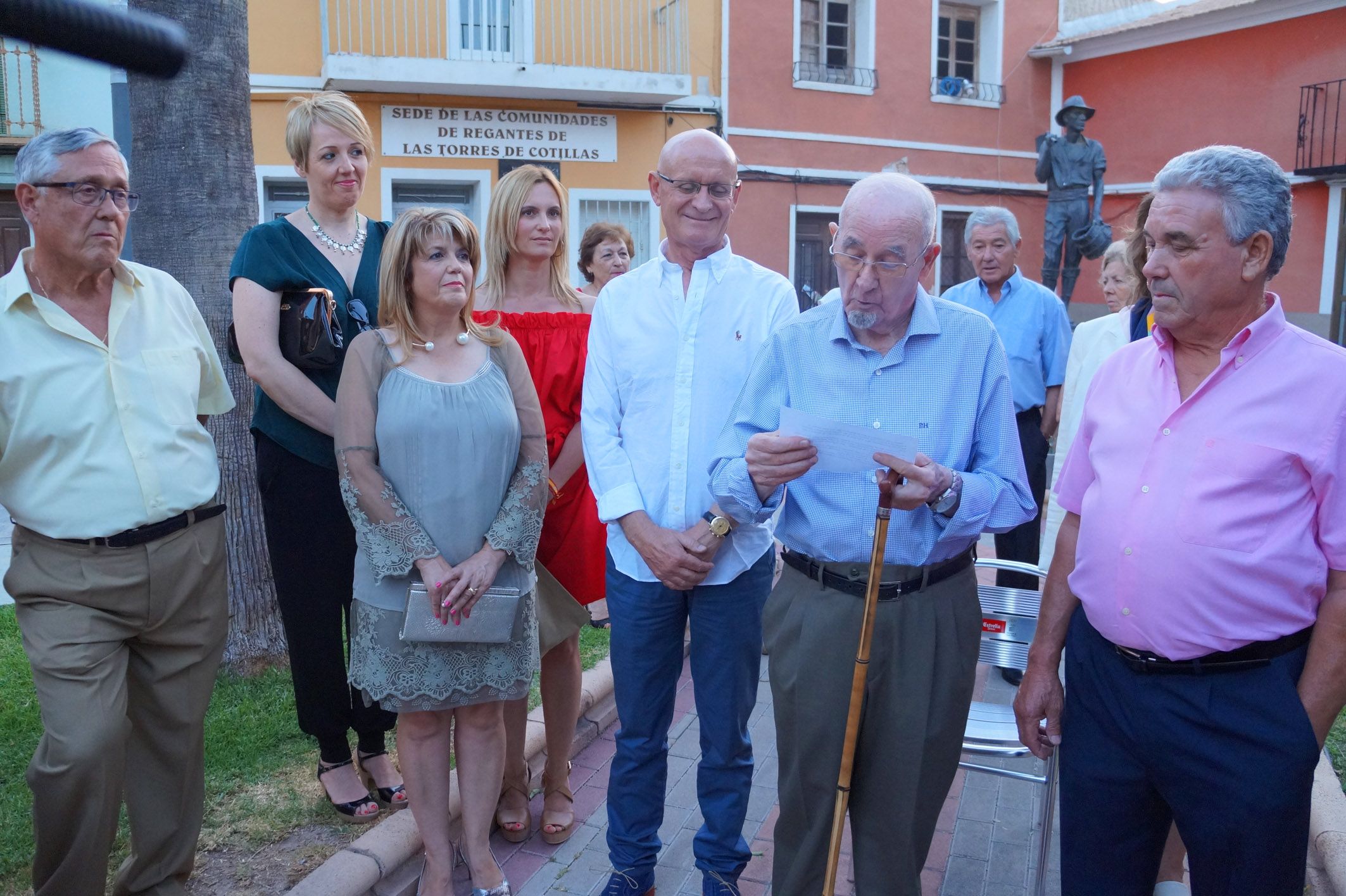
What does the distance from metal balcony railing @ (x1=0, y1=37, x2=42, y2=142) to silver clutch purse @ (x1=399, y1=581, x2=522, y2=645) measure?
13.0m

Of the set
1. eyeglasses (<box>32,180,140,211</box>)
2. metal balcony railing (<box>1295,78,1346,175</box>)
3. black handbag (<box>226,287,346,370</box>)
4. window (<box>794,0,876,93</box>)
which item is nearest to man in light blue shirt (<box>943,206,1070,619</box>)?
black handbag (<box>226,287,346,370</box>)

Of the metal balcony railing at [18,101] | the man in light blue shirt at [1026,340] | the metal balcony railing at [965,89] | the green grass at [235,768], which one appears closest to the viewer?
the green grass at [235,768]

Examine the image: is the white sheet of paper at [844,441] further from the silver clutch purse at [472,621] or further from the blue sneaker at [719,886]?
the blue sneaker at [719,886]

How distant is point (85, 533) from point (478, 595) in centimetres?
102

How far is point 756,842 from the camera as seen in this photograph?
3.72 metres

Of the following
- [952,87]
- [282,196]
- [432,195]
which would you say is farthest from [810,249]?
[282,196]

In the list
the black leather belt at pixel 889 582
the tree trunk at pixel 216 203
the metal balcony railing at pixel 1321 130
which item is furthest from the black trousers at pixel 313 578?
the metal balcony railing at pixel 1321 130

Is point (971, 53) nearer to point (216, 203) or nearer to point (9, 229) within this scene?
point (9, 229)

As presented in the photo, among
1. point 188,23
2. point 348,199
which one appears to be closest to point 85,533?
point 348,199

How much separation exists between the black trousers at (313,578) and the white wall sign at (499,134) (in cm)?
1195

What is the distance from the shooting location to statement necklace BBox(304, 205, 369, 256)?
11.5ft

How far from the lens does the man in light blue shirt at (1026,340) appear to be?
5.57 m

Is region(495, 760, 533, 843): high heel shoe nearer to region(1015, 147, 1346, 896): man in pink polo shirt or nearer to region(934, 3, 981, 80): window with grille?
region(1015, 147, 1346, 896): man in pink polo shirt

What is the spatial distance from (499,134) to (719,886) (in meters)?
13.3
